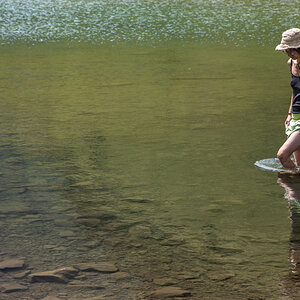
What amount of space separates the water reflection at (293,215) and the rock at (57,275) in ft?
4.80

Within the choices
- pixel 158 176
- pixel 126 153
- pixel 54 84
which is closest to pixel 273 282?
pixel 158 176

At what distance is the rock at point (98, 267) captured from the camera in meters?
4.79

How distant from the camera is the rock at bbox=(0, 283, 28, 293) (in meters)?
4.44

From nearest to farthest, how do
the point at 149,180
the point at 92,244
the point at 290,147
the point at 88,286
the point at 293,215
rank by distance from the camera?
A: the point at 88,286, the point at 92,244, the point at 293,215, the point at 290,147, the point at 149,180

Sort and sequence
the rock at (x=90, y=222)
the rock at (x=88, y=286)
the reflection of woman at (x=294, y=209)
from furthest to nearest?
the rock at (x=90, y=222), the reflection of woman at (x=294, y=209), the rock at (x=88, y=286)

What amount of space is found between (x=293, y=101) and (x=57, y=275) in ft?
11.0

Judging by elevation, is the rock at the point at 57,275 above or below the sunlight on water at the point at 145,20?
below

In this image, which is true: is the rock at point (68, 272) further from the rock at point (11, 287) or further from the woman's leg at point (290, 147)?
the woman's leg at point (290, 147)

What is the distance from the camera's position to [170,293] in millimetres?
4410

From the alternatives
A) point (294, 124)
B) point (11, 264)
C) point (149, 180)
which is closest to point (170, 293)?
point (11, 264)

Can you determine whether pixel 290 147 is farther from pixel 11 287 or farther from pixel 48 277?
pixel 11 287

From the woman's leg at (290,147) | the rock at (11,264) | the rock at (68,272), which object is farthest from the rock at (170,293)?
the woman's leg at (290,147)

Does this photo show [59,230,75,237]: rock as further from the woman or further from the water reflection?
the woman

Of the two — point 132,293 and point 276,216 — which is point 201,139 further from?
point 132,293
